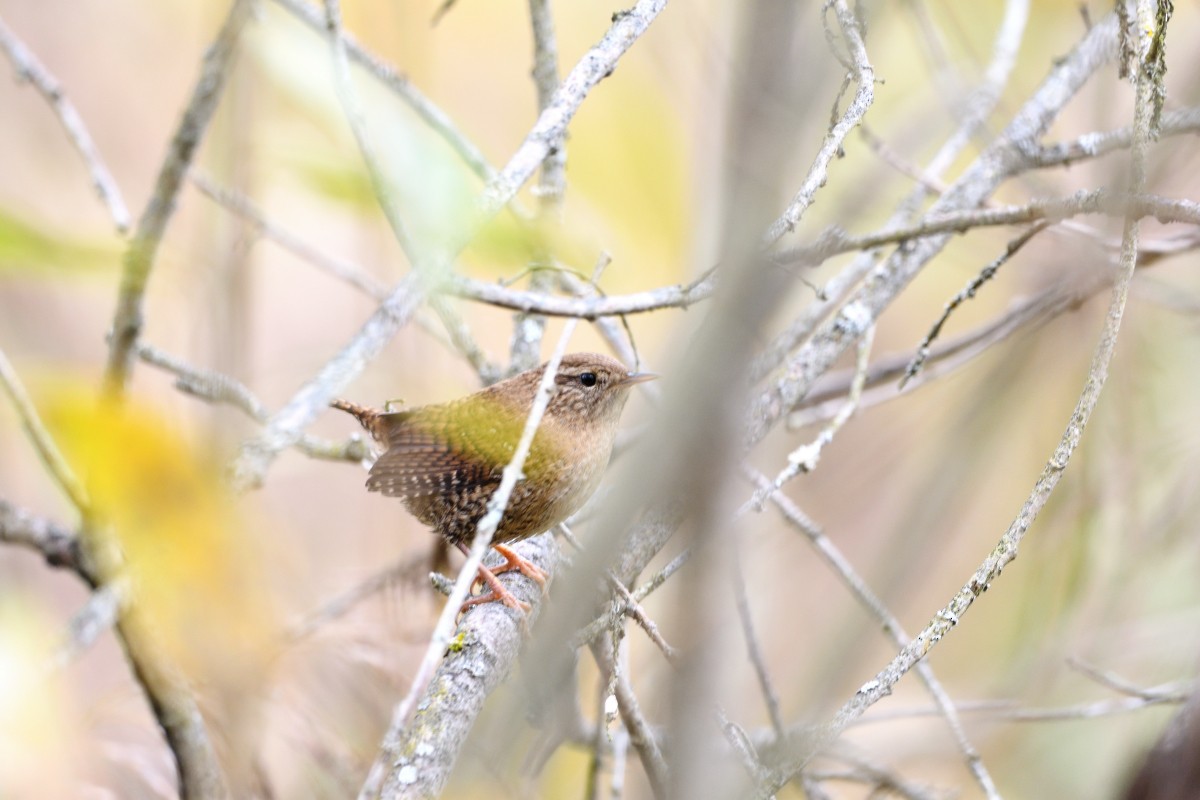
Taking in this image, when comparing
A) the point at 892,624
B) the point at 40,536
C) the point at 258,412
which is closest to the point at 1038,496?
the point at 892,624

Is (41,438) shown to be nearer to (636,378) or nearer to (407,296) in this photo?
(407,296)

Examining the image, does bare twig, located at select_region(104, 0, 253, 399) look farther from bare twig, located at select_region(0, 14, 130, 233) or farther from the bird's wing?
the bird's wing

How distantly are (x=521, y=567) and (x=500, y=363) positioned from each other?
1.34m

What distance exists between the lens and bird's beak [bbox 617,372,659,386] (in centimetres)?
316

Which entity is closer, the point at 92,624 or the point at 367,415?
the point at 92,624

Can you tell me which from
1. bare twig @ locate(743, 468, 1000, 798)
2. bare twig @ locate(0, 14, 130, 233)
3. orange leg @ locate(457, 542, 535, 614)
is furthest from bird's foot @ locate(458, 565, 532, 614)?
bare twig @ locate(0, 14, 130, 233)

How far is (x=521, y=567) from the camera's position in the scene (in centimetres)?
273

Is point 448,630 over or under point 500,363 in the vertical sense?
under

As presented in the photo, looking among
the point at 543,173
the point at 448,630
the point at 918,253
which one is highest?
the point at 543,173

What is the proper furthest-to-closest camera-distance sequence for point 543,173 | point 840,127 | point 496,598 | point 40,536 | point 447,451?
point 543,173 → point 447,451 → point 40,536 → point 496,598 → point 840,127

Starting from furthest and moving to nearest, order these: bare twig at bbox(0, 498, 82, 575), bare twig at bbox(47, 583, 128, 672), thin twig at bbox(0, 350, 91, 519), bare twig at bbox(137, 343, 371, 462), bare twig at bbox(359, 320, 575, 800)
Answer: bare twig at bbox(0, 498, 82, 575) < bare twig at bbox(137, 343, 371, 462) < bare twig at bbox(47, 583, 128, 672) < thin twig at bbox(0, 350, 91, 519) < bare twig at bbox(359, 320, 575, 800)

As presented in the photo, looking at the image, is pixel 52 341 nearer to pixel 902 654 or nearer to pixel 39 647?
pixel 39 647

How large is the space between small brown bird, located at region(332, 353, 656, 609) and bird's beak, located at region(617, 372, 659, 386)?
0.02m

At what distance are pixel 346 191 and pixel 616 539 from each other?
3.87 feet
